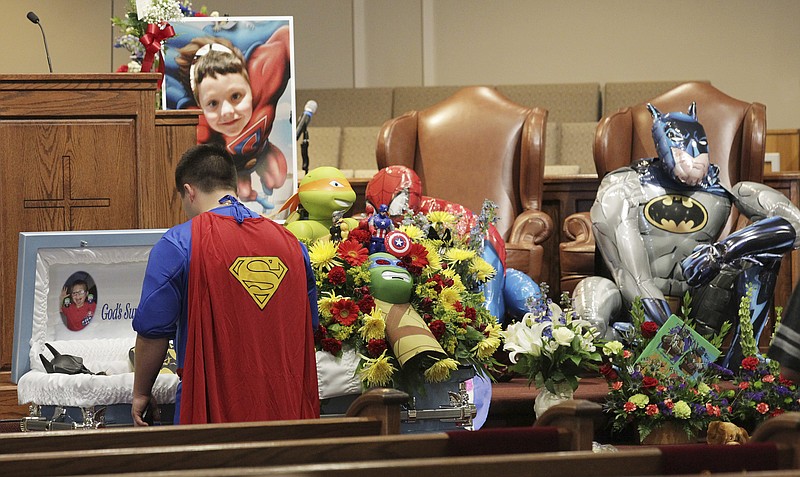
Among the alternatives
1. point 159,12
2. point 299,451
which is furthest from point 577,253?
point 299,451

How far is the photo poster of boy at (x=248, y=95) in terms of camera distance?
16.2 ft

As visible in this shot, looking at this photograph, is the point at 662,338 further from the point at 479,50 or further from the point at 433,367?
the point at 479,50

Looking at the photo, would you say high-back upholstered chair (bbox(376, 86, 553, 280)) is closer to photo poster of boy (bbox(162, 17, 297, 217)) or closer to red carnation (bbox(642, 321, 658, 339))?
photo poster of boy (bbox(162, 17, 297, 217))

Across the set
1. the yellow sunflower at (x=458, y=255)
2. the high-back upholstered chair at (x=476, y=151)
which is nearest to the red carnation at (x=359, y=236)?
the yellow sunflower at (x=458, y=255)

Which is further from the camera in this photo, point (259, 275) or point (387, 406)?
point (259, 275)

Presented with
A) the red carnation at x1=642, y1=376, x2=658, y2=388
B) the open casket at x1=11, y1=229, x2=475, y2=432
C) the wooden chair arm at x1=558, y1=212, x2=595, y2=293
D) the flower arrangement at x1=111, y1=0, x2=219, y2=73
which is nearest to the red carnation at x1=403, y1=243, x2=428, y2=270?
the open casket at x1=11, y1=229, x2=475, y2=432

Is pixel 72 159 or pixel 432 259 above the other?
pixel 72 159

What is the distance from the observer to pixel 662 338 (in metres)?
3.88

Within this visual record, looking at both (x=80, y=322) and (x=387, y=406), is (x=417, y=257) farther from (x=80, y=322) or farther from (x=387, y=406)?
(x=387, y=406)

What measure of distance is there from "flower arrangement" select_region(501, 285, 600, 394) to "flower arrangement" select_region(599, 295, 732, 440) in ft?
0.79

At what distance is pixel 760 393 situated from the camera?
3789mm

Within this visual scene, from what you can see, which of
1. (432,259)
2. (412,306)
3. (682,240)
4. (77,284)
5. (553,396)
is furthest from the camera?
(682,240)

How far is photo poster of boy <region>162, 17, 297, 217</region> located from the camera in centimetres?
495

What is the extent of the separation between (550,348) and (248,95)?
85.6 inches
